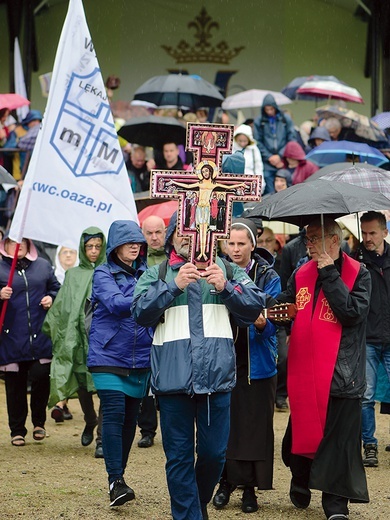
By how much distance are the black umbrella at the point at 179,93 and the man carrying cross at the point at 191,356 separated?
9.63m

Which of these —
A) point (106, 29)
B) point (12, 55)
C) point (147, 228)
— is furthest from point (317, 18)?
point (147, 228)

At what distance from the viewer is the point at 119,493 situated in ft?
23.5

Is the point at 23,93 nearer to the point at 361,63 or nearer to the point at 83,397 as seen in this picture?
the point at 361,63

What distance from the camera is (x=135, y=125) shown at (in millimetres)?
13922

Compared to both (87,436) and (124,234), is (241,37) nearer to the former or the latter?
(87,436)

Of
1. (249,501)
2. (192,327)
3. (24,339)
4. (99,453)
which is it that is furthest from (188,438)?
(24,339)

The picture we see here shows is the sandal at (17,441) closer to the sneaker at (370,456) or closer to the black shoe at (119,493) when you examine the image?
the black shoe at (119,493)

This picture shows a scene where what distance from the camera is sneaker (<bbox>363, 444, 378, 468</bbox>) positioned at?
867 cm

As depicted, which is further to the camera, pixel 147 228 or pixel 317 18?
pixel 317 18

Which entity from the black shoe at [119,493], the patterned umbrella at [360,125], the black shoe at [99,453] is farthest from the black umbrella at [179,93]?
the black shoe at [119,493]

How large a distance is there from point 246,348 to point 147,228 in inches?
99.0

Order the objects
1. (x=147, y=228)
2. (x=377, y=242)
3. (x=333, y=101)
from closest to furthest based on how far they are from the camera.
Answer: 1. (x=377, y=242)
2. (x=147, y=228)
3. (x=333, y=101)

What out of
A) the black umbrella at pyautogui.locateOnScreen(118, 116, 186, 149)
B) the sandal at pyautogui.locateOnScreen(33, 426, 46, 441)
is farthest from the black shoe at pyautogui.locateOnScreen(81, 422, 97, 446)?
the black umbrella at pyautogui.locateOnScreen(118, 116, 186, 149)

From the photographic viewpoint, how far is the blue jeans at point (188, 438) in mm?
6133
